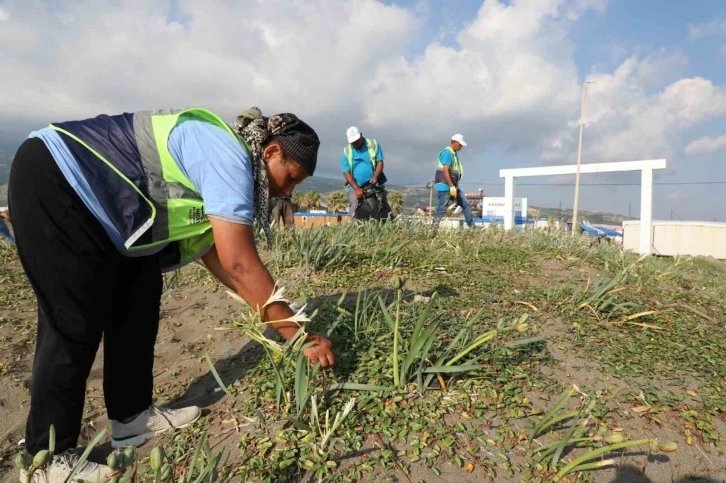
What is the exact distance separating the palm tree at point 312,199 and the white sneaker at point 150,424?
43.9m

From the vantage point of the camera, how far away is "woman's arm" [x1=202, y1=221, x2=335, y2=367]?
1417 mm

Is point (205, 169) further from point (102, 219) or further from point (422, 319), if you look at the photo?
point (422, 319)

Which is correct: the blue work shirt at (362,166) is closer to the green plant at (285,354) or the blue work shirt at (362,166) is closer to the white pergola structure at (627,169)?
the green plant at (285,354)

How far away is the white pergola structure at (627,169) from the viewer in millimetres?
12320

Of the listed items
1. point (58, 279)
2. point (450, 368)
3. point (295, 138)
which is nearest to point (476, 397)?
point (450, 368)

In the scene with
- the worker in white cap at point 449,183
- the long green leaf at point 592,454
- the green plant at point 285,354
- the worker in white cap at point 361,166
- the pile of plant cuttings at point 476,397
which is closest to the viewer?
the long green leaf at point 592,454

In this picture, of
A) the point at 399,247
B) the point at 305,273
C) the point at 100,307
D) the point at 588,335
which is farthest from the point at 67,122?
the point at 588,335

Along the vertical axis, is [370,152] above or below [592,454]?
above

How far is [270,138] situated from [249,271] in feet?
1.69

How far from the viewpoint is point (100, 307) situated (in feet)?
5.06

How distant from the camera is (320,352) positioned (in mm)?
1615

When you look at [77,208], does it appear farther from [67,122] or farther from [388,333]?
[388,333]

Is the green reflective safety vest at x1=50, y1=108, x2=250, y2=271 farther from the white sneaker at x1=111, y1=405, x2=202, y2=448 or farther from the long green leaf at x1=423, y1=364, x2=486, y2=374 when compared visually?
the long green leaf at x1=423, y1=364, x2=486, y2=374

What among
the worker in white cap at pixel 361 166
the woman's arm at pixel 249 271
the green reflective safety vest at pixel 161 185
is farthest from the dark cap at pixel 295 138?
the worker in white cap at pixel 361 166
